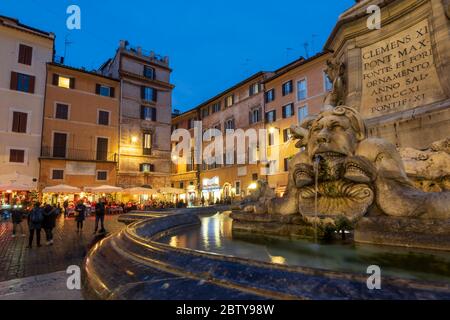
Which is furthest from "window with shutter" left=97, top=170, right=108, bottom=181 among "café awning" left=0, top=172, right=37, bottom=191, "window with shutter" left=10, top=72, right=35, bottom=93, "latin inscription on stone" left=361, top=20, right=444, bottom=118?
"latin inscription on stone" left=361, top=20, right=444, bottom=118

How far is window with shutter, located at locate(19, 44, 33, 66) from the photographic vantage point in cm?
2630

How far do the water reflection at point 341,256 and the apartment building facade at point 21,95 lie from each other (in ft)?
85.9

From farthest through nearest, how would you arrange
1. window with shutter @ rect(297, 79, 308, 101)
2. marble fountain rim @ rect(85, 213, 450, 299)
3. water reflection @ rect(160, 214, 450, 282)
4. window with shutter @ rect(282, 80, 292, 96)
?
window with shutter @ rect(282, 80, 292, 96), window with shutter @ rect(297, 79, 308, 101), water reflection @ rect(160, 214, 450, 282), marble fountain rim @ rect(85, 213, 450, 299)

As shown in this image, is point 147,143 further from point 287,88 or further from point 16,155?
point 287,88

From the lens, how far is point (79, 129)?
29469 mm

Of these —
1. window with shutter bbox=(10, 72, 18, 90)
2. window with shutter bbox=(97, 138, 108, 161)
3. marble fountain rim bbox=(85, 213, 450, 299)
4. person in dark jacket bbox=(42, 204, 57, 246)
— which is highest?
window with shutter bbox=(10, 72, 18, 90)

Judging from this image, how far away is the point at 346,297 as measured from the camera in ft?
4.50

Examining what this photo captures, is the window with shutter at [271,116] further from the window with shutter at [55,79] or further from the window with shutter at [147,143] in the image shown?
the window with shutter at [55,79]

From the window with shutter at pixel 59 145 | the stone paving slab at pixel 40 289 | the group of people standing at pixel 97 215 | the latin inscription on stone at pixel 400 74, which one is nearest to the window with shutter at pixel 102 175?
the window with shutter at pixel 59 145

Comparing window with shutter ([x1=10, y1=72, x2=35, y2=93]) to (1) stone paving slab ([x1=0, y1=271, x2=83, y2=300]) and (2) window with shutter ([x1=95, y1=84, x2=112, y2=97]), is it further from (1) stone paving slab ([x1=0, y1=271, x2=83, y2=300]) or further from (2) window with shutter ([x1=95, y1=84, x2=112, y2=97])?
(1) stone paving slab ([x1=0, y1=271, x2=83, y2=300])

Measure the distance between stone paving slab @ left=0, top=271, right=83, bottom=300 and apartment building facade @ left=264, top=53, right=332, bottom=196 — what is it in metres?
25.7

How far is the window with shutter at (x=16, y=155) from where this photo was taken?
990 inches

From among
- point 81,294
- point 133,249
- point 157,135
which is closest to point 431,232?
point 133,249

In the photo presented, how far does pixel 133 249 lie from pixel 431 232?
9.25 feet
